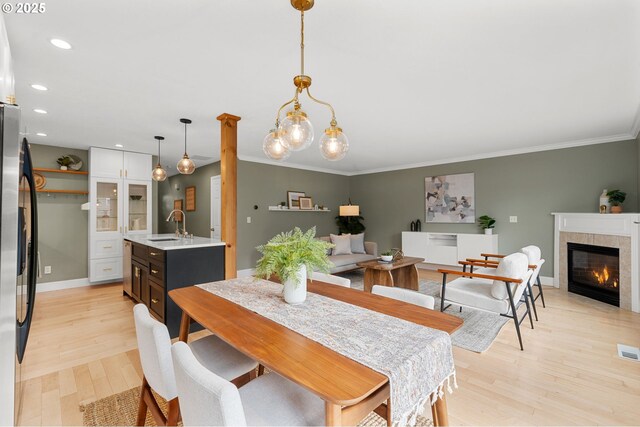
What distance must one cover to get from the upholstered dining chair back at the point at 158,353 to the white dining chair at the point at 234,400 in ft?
0.95

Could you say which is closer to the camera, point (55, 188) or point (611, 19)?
point (611, 19)

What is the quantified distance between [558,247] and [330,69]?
15.6ft

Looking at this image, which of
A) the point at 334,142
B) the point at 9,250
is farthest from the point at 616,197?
the point at 9,250

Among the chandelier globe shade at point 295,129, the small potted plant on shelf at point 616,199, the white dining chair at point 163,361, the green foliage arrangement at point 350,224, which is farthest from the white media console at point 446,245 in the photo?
the white dining chair at point 163,361

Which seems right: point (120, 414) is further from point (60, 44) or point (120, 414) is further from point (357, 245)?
point (357, 245)

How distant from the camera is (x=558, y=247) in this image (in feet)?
15.5

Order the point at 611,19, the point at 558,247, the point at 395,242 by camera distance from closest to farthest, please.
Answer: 1. the point at 611,19
2. the point at 558,247
3. the point at 395,242

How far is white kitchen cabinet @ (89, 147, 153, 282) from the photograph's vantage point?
4867 mm

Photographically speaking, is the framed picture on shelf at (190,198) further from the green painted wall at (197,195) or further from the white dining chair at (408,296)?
the white dining chair at (408,296)

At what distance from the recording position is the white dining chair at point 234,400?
80 cm

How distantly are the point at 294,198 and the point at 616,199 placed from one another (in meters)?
5.39

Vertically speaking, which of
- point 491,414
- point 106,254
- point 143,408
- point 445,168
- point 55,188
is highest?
point 445,168

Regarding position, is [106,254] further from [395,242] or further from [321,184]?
[395,242]

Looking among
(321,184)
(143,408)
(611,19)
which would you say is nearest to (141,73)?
(143,408)
